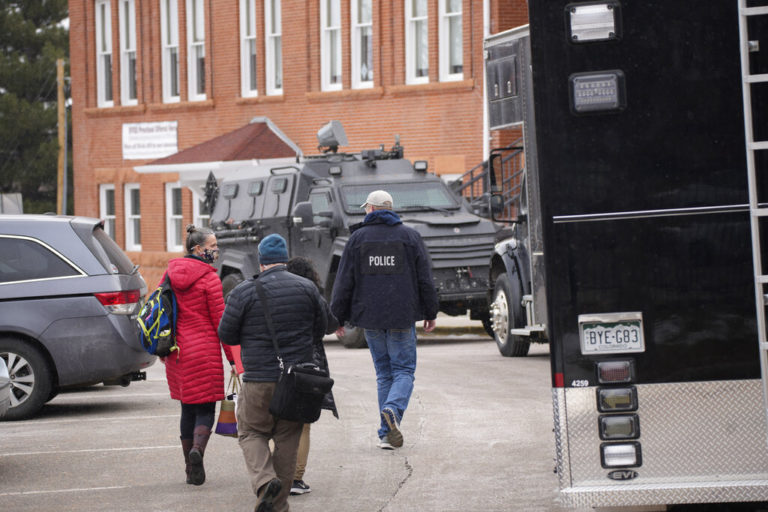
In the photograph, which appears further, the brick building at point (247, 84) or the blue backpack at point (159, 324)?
the brick building at point (247, 84)

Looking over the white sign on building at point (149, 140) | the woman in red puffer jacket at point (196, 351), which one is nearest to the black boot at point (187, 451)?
the woman in red puffer jacket at point (196, 351)

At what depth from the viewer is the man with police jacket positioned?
311 inches

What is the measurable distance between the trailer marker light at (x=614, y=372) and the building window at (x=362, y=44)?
25.1 m

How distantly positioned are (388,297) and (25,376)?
381 centimetres

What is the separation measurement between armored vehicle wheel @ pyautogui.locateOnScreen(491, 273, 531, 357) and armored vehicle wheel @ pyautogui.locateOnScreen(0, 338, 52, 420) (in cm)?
552

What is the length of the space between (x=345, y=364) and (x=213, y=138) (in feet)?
57.9

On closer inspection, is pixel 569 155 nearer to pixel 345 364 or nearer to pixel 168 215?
pixel 345 364

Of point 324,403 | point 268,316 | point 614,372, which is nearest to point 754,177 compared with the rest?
point 614,372

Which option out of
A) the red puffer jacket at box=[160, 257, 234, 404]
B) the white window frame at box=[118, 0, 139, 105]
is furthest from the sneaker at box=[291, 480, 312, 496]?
the white window frame at box=[118, 0, 139, 105]

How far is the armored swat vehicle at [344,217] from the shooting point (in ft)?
61.5

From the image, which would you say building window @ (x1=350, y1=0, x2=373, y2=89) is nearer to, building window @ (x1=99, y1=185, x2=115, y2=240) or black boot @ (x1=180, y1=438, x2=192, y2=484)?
building window @ (x1=99, y1=185, x2=115, y2=240)

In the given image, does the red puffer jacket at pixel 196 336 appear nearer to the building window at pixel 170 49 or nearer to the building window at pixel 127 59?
the building window at pixel 170 49

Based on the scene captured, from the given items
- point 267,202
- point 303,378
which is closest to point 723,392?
point 303,378

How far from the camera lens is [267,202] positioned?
21.2m
